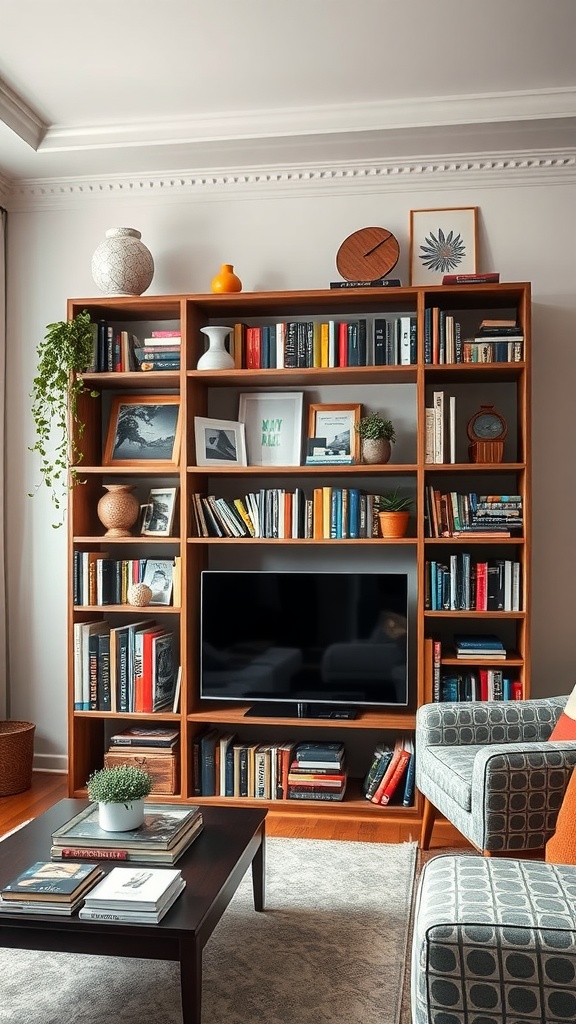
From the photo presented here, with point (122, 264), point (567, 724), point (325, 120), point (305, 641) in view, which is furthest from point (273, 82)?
point (567, 724)

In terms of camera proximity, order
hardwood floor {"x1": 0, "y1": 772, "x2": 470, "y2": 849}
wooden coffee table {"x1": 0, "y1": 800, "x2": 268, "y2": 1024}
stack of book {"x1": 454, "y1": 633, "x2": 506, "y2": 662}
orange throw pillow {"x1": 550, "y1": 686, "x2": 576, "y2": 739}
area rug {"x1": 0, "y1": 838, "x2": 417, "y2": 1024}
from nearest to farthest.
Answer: wooden coffee table {"x1": 0, "y1": 800, "x2": 268, "y2": 1024} → area rug {"x1": 0, "y1": 838, "x2": 417, "y2": 1024} → orange throw pillow {"x1": 550, "y1": 686, "x2": 576, "y2": 739} → hardwood floor {"x1": 0, "y1": 772, "x2": 470, "y2": 849} → stack of book {"x1": 454, "y1": 633, "x2": 506, "y2": 662}

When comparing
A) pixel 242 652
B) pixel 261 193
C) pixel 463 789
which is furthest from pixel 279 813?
pixel 261 193

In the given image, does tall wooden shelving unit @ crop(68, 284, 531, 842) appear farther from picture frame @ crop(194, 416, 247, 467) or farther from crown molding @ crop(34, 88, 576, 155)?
crown molding @ crop(34, 88, 576, 155)

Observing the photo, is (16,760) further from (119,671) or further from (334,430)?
(334,430)

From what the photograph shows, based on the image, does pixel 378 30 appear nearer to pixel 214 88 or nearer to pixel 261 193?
pixel 214 88

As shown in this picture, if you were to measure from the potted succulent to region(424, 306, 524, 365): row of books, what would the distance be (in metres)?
2.08

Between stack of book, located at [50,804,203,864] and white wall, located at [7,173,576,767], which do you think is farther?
white wall, located at [7,173,576,767]

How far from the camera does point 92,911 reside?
2.01 meters

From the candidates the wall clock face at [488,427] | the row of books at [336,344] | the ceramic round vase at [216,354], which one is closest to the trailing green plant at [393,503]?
the wall clock face at [488,427]

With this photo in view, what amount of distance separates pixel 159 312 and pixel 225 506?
37.4 inches

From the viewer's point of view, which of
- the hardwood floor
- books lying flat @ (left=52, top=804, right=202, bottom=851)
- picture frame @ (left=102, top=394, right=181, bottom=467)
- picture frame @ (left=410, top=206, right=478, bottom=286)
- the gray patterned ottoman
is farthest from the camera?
picture frame @ (left=102, top=394, right=181, bottom=467)

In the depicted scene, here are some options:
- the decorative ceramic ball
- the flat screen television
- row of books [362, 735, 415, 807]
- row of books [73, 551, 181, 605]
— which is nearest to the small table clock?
the flat screen television

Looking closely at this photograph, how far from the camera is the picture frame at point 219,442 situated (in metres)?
3.88

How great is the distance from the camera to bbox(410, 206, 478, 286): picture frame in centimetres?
397
